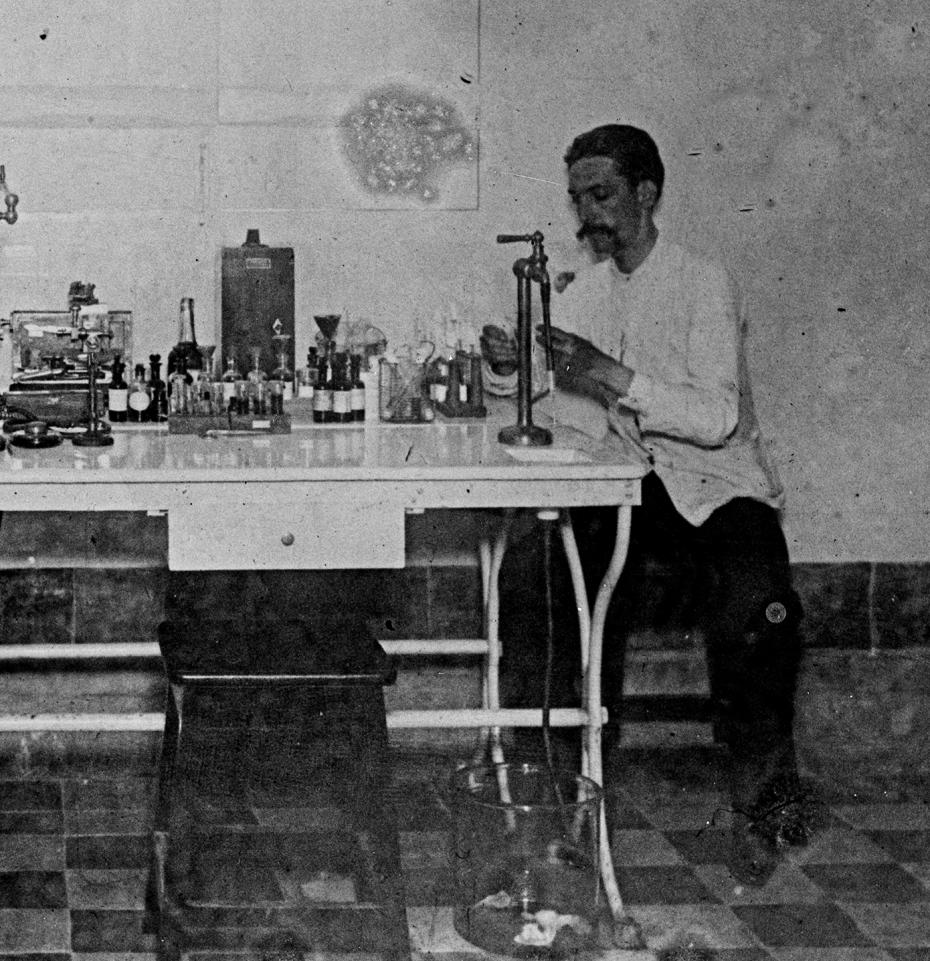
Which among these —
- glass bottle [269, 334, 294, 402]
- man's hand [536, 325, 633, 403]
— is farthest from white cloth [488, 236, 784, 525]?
glass bottle [269, 334, 294, 402]

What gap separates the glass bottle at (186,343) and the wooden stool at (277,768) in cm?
86

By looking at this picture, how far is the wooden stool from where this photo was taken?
9.60ft

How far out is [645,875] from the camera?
3.67m

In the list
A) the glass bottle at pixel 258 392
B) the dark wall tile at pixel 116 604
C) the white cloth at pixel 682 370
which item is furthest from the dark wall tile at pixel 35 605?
the white cloth at pixel 682 370

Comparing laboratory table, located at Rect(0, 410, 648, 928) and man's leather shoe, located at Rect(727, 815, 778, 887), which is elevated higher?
laboratory table, located at Rect(0, 410, 648, 928)

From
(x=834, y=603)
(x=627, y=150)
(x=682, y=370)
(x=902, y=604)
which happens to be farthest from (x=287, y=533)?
(x=902, y=604)

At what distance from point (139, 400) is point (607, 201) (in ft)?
4.44

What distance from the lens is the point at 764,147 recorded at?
4.54 m

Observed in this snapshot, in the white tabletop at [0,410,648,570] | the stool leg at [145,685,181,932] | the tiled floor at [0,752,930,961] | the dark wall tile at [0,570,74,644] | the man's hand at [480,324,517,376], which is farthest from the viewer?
the dark wall tile at [0,570,74,644]

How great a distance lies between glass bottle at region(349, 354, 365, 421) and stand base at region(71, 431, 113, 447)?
2.34 feet

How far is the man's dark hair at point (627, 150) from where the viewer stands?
418 centimetres

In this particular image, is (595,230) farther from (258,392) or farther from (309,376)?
(258,392)

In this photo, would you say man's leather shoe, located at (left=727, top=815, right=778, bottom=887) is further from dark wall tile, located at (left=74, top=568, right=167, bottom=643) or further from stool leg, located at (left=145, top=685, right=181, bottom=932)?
dark wall tile, located at (left=74, top=568, right=167, bottom=643)

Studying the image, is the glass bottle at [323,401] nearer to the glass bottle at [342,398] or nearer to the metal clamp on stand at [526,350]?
the glass bottle at [342,398]
